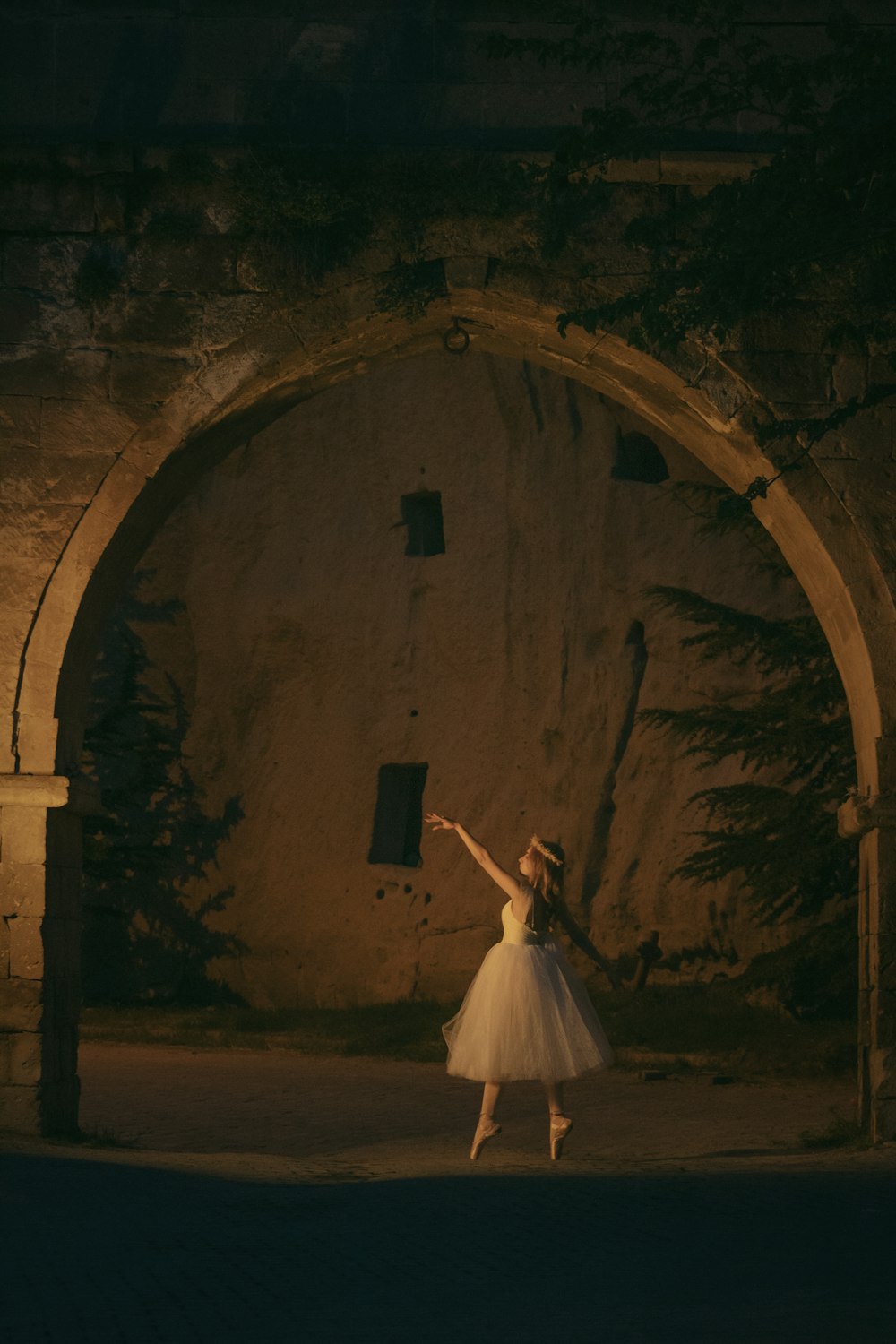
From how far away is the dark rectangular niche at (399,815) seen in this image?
19.2 metres

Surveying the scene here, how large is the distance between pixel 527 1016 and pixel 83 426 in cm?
386

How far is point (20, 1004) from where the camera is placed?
873 cm

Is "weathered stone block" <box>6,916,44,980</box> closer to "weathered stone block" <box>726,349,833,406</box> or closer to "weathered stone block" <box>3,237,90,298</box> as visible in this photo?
"weathered stone block" <box>3,237,90,298</box>

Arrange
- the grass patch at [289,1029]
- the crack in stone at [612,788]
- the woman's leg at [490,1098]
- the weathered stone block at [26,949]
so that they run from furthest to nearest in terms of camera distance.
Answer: the crack in stone at [612,788], the grass patch at [289,1029], the weathered stone block at [26,949], the woman's leg at [490,1098]

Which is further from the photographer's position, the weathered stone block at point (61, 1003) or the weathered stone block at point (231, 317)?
the weathered stone block at point (231, 317)

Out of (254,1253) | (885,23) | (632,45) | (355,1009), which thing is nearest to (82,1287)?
(254,1253)

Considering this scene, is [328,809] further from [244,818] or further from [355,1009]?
[355,1009]

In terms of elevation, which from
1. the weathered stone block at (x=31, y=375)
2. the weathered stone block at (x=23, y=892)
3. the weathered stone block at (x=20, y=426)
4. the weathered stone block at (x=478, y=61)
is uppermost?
the weathered stone block at (x=478, y=61)

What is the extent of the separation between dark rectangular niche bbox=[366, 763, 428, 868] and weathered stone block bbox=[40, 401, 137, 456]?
10319 mm

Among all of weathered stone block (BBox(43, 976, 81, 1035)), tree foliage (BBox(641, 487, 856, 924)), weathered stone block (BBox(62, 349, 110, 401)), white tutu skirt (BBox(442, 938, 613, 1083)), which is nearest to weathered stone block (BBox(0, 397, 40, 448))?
weathered stone block (BBox(62, 349, 110, 401))

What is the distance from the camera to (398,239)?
924 cm

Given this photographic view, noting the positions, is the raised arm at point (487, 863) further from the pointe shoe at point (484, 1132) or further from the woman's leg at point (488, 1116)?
the pointe shoe at point (484, 1132)

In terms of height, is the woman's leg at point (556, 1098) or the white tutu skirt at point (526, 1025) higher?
the white tutu skirt at point (526, 1025)

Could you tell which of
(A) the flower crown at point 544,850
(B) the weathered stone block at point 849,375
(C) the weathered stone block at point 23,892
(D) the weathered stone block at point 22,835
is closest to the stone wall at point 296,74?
(B) the weathered stone block at point 849,375
